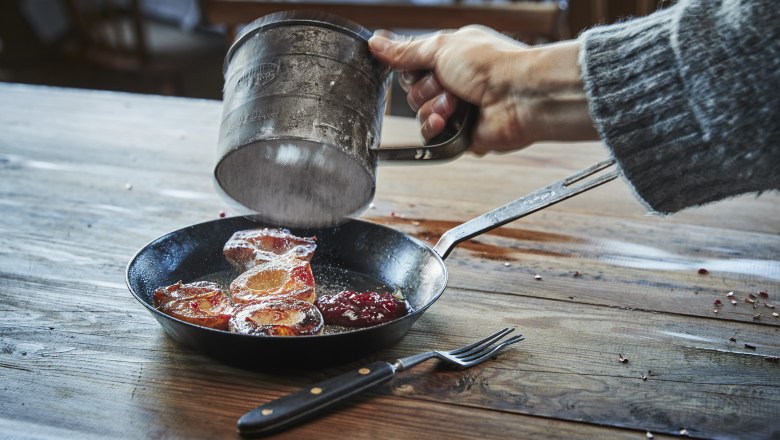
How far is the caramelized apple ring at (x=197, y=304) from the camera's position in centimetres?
94

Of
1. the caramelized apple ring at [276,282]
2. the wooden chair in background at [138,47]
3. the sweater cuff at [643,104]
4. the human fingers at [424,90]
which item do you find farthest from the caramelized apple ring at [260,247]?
the wooden chair in background at [138,47]

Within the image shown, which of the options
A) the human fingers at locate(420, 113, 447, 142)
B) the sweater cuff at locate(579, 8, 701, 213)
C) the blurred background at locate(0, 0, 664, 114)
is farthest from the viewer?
the blurred background at locate(0, 0, 664, 114)

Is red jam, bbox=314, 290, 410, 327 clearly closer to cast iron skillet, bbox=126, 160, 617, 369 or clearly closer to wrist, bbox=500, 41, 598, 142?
cast iron skillet, bbox=126, 160, 617, 369

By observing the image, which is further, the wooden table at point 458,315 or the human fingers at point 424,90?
the human fingers at point 424,90

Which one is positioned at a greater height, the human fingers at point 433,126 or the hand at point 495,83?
the hand at point 495,83

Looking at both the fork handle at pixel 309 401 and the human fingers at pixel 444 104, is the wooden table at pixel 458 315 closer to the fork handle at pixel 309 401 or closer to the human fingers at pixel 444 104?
the fork handle at pixel 309 401

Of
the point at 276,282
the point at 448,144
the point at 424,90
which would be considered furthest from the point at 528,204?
the point at 276,282

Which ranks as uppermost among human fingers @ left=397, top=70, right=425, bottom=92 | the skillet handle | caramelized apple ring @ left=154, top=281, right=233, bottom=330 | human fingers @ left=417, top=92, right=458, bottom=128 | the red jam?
human fingers @ left=397, top=70, right=425, bottom=92

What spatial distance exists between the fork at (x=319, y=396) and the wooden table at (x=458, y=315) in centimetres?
2

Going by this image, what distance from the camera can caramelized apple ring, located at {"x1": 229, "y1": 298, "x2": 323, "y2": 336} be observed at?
2.96ft

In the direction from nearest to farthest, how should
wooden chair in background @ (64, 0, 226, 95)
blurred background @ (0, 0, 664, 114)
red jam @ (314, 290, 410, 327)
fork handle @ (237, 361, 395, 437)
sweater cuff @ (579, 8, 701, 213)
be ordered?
fork handle @ (237, 361, 395, 437) < sweater cuff @ (579, 8, 701, 213) < red jam @ (314, 290, 410, 327) < blurred background @ (0, 0, 664, 114) < wooden chair in background @ (64, 0, 226, 95)

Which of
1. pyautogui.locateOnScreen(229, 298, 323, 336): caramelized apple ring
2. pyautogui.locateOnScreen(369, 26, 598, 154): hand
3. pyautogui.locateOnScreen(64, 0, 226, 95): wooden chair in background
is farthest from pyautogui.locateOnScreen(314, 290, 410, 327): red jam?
pyautogui.locateOnScreen(64, 0, 226, 95): wooden chair in background

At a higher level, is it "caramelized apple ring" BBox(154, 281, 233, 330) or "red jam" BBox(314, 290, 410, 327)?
"caramelized apple ring" BBox(154, 281, 233, 330)

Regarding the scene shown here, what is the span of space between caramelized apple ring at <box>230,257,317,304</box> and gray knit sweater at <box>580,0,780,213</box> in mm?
421
